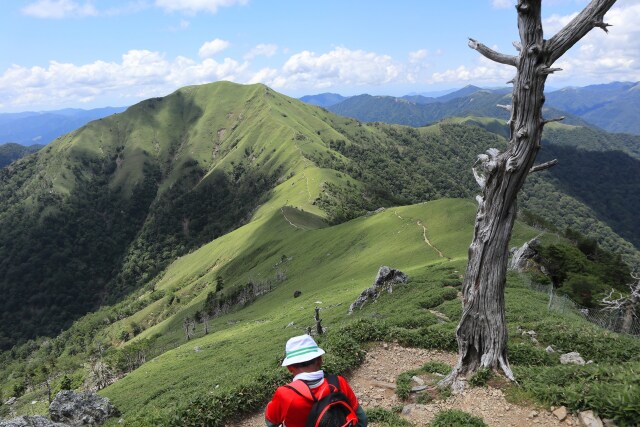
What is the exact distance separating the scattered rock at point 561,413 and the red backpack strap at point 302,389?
8094 mm

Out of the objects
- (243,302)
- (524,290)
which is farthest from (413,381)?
(243,302)

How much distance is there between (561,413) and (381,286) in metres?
30.8

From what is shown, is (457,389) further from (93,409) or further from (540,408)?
(93,409)

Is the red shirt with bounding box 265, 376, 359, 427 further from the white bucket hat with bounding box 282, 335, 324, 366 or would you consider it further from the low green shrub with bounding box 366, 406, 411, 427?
the low green shrub with bounding box 366, 406, 411, 427

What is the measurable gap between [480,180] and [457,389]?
6.90 meters

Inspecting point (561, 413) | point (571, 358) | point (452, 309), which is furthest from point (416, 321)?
point (561, 413)

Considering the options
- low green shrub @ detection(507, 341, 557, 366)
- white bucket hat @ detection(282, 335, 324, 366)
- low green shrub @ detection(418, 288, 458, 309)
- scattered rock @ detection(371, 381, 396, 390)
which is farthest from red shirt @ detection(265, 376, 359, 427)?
low green shrub @ detection(418, 288, 458, 309)

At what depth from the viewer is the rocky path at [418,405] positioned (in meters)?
11.4

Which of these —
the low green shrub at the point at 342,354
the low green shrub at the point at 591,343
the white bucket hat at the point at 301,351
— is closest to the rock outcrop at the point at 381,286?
the low green shrub at the point at 591,343

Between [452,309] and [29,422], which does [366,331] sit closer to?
[452,309]

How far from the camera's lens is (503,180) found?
40.9ft

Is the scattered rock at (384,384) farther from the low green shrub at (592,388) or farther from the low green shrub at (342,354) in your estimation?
the low green shrub at (592,388)

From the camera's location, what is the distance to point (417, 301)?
3256cm

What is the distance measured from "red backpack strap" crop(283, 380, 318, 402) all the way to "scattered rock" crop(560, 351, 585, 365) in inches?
558
